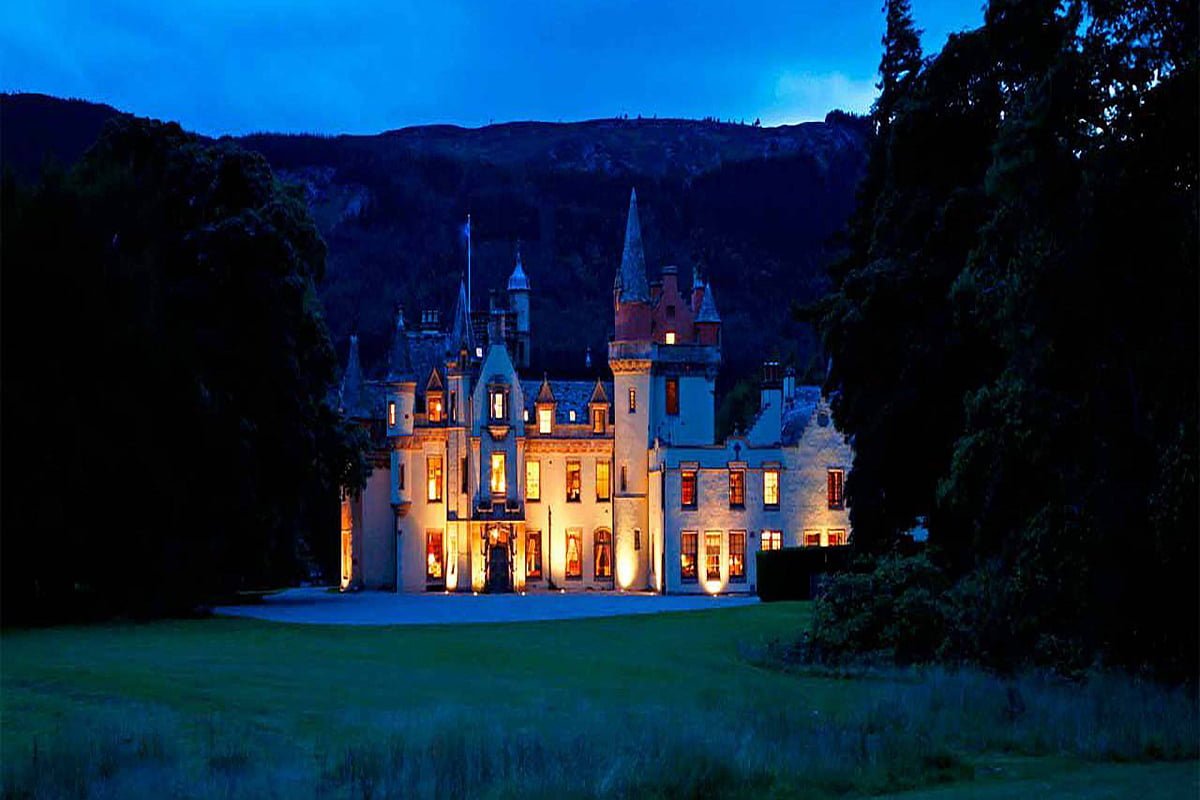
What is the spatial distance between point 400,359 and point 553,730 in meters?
57.3

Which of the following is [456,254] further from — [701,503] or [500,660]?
[500,660]

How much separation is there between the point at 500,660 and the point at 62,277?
1825 cm

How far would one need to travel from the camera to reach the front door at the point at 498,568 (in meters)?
74.0

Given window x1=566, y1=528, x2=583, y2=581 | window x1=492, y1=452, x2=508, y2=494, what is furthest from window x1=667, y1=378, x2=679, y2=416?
window x1=492, y1=452, x2=508, y2=494

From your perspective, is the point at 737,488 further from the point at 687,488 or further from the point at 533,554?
the point at 533,554

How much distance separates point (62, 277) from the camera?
44.0m

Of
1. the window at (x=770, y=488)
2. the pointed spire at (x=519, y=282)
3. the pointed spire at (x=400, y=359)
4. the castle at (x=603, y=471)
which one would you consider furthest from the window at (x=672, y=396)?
the pointed spire at (x=519, y=282)

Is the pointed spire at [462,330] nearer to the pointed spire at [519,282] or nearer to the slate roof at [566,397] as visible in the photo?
the slate roof at [566,397]

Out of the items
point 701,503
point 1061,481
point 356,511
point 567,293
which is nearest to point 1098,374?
point 1061,481

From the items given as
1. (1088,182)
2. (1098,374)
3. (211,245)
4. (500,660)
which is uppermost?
(211,245)

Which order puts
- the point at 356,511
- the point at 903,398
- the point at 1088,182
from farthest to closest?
the point at 356,511
the point at 903,398
the point at 1088,182

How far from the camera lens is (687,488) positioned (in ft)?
240

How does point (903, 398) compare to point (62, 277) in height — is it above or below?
below

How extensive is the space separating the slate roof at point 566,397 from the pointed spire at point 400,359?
545 centimetres
